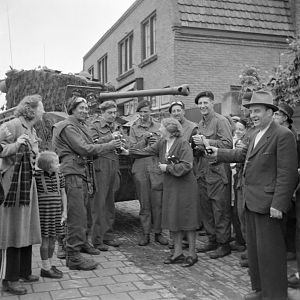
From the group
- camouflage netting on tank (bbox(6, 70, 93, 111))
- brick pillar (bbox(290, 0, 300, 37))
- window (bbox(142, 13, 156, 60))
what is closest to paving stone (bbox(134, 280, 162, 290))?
camouflage netting on tank (bbox(6, 70, 93, 111))

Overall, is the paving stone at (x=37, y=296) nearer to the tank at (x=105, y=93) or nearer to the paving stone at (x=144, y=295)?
the paving stone at (x=144, y=295)

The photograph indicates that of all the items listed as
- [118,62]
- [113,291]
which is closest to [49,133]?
[113,291]

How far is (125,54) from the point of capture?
19.8 metres

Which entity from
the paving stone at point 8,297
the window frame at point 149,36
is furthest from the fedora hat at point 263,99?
the window frame at point 149,36

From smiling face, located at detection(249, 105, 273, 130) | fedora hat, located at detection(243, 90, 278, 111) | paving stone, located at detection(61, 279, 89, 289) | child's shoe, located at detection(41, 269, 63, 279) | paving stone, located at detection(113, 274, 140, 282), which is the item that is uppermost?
fedora hat, located at detection(243, 90, 278, 111)

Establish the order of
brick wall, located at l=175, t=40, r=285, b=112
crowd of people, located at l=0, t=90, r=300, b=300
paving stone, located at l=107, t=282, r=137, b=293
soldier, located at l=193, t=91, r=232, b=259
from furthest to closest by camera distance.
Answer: brick wall, located at l=175, t=40, r=285, b=112 → soldier, located at l=193, t=91, r=232, b=259 → paving stone, located at l=107, t=282, r=137, b=293 → crowd of people, located at l=0, t=90, r=300, b=300

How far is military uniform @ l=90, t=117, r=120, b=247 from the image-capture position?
6.36m

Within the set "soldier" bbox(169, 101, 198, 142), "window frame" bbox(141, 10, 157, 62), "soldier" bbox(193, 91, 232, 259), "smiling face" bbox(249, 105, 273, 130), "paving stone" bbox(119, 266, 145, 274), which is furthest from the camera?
"window frame" bbox(141, 10, 157, 62)

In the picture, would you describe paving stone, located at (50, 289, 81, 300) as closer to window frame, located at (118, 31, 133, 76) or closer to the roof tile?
the roof tile

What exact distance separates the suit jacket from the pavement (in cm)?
107

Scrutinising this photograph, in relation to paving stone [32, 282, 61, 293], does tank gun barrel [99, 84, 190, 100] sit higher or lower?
higher

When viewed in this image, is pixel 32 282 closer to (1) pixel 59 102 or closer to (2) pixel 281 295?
(2) pixel 281 295

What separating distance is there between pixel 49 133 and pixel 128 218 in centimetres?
236

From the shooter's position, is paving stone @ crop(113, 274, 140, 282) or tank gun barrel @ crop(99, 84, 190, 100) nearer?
paving stone @ crop(113, 274, 140, 282)
